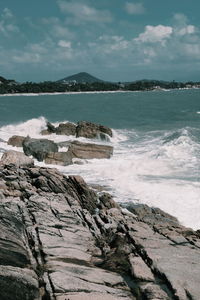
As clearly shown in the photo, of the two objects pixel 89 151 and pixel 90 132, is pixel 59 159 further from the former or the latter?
pixel 90 132

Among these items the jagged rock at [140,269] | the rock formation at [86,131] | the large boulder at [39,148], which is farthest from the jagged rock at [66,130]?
the jagged rock at [140,269]

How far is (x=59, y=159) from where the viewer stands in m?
28.7

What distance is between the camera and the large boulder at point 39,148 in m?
30.2

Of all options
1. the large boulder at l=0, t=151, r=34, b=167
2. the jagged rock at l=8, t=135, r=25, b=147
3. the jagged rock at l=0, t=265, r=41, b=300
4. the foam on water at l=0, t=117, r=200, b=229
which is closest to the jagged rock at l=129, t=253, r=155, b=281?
the jagged rock at l=0, t=265, r=41, b=300

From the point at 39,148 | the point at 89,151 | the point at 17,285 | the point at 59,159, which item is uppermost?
the point at 17,285

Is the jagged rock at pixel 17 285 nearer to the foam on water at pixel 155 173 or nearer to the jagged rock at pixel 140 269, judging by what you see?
the jagged rock at pixel 140 269

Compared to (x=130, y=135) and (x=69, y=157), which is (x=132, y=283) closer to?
(x=69, y=157)

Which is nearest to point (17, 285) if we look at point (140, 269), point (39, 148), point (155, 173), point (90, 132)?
point (140, 269)

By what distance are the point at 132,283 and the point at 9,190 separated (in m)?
7.90

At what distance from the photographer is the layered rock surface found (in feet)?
29.2

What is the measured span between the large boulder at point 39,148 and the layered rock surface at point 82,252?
13101 mm

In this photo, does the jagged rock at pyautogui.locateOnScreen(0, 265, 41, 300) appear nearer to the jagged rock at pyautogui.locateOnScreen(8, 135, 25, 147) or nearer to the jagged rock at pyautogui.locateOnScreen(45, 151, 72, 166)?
the jagged rock at pyautogui.locateOnScreen(45, 151, 72, 166)

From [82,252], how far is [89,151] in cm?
2021

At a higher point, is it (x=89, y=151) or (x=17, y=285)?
(x=17, y=285)
